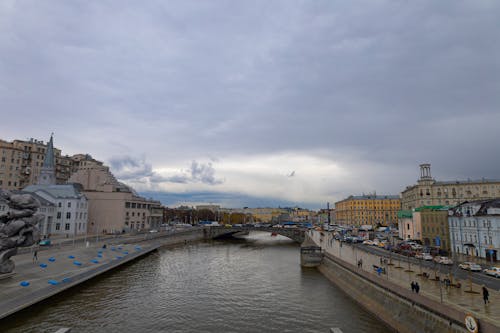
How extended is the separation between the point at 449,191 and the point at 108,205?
12584 centimetres

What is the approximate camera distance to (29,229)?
39562mm

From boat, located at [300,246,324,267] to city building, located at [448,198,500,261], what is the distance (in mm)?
23685

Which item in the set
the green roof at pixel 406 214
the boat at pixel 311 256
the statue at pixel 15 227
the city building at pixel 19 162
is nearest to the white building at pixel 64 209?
the city building at pixel 19 162

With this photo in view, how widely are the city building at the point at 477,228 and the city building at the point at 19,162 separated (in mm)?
132076

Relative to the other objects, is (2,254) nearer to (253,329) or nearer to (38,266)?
(38,266)

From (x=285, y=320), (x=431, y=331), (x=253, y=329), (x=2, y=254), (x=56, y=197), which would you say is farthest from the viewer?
(x=56, y=197)

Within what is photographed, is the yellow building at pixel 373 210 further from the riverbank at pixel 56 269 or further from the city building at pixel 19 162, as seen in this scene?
the city building at pixel 19 162

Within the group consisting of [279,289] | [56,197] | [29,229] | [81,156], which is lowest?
[279,289]

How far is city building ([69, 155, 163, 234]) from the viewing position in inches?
4296

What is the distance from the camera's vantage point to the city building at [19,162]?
110250mm

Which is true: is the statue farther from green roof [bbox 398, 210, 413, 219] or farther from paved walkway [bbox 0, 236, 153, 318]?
green roof [bbox 398, 210, 413, 219]

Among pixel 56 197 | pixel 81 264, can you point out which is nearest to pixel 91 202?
pixel 56 197

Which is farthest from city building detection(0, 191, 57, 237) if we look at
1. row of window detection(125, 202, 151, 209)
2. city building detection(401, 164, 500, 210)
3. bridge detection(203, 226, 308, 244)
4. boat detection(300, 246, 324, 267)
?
city building detection(401, 164, 500, 210)

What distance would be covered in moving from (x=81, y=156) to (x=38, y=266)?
123470 mm
